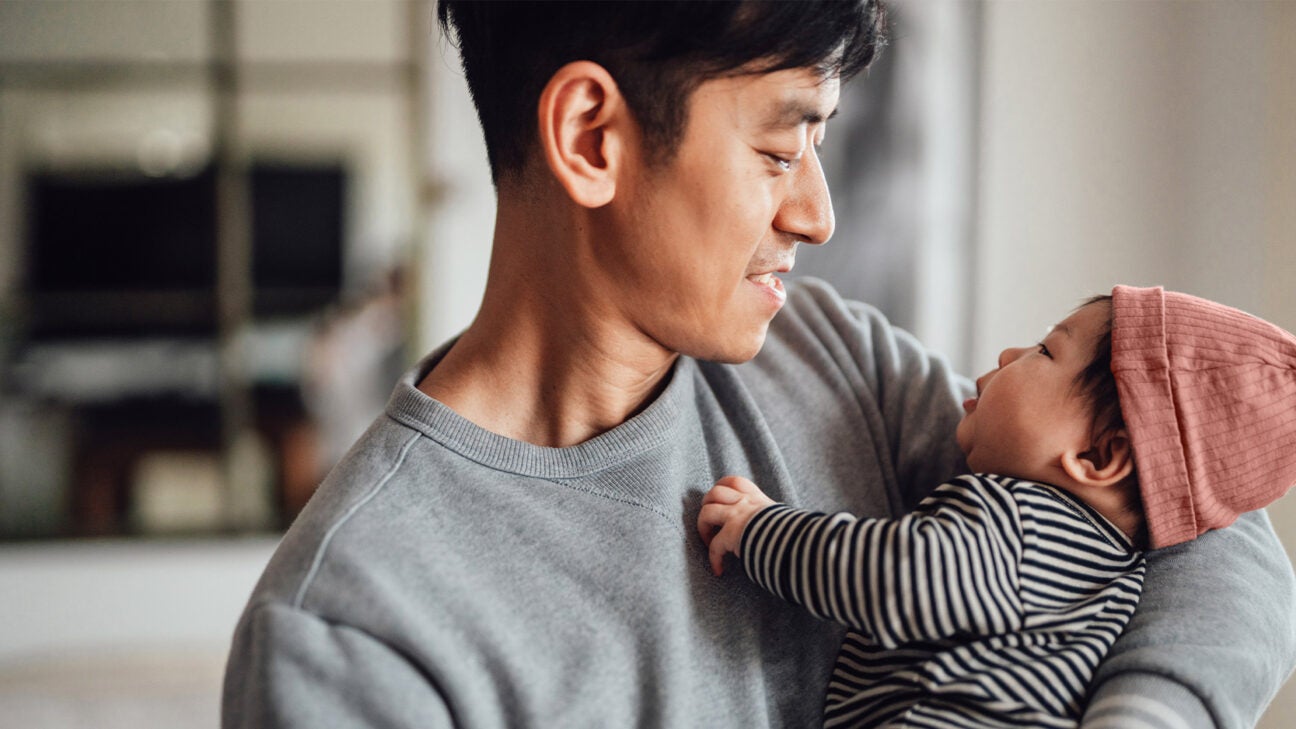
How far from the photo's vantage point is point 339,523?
918mm

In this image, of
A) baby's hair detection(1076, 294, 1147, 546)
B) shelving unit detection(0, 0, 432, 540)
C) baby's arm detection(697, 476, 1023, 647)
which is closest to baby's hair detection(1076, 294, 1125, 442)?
baby's hair detection(1076, 294, 1147, 546)

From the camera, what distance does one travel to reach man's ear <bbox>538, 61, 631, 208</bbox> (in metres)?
1.01

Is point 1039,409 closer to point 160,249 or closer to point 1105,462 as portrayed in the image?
point 1105,462

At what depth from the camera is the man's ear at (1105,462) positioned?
40.6 inches

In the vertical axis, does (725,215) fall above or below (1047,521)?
above

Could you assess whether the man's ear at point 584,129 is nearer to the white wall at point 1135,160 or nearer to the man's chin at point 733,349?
the man's chin at point 733,349

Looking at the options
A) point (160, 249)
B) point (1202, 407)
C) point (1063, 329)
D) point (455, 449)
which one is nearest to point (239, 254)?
point (160, 249)

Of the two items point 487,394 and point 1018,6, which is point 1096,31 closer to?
point 1018,6

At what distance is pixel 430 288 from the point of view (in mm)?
3945

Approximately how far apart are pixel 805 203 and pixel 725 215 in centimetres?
11

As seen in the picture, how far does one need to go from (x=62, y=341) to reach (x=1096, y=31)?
12.8 feet

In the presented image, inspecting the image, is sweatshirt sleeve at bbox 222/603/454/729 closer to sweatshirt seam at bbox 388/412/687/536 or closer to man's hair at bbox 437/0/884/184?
sweatshirt seam at bbox 388/412/687/536

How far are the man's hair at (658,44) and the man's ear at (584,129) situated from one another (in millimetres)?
17

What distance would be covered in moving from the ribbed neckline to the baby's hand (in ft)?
0.27
